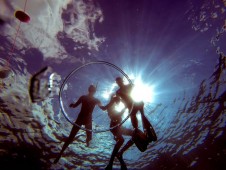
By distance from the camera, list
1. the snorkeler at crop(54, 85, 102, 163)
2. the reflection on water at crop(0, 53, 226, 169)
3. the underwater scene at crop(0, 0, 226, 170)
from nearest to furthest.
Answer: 1. the underwater scene at crop(0, 0, 226, 170)
2. the snorkeler at crop(54, 85, 102, 163)
3. the reflection on water at crop(0, 53, 226, 169)

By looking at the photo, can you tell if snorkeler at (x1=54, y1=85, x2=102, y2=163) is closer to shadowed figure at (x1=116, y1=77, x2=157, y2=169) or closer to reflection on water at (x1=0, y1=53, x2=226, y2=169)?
shadowed figure at (x1=116, y1=77, x2=157, y2=169)

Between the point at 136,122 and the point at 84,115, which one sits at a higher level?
the point at 84,115

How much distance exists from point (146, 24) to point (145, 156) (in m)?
14.4

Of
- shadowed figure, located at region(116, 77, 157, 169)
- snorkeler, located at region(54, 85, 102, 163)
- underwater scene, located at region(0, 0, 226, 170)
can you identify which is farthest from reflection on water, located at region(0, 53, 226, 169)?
shadowed figure, located at region(116, 77, 157, 169)

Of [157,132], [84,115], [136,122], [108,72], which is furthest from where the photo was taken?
[157,132]

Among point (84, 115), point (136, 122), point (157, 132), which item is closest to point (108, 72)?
point (84, 115)

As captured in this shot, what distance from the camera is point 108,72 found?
11.3m

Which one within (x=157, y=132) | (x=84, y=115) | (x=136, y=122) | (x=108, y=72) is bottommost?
(x=136, y=122)

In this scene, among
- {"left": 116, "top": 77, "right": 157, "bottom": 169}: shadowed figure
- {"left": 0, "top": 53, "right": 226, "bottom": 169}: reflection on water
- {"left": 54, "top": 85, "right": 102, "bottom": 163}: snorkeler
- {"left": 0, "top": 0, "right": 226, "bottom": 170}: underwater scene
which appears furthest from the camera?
{"left": 0, "top": 53, "right": 226, "bottom": 169}: reflection on water

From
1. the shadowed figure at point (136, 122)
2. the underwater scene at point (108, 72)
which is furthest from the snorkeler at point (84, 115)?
the shadowed figure at point (136, 122)

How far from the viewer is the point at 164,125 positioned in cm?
1627

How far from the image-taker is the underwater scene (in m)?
8.59

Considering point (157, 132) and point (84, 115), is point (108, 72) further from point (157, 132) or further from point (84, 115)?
point (157, 132)

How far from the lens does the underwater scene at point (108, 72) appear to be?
8594 mm
